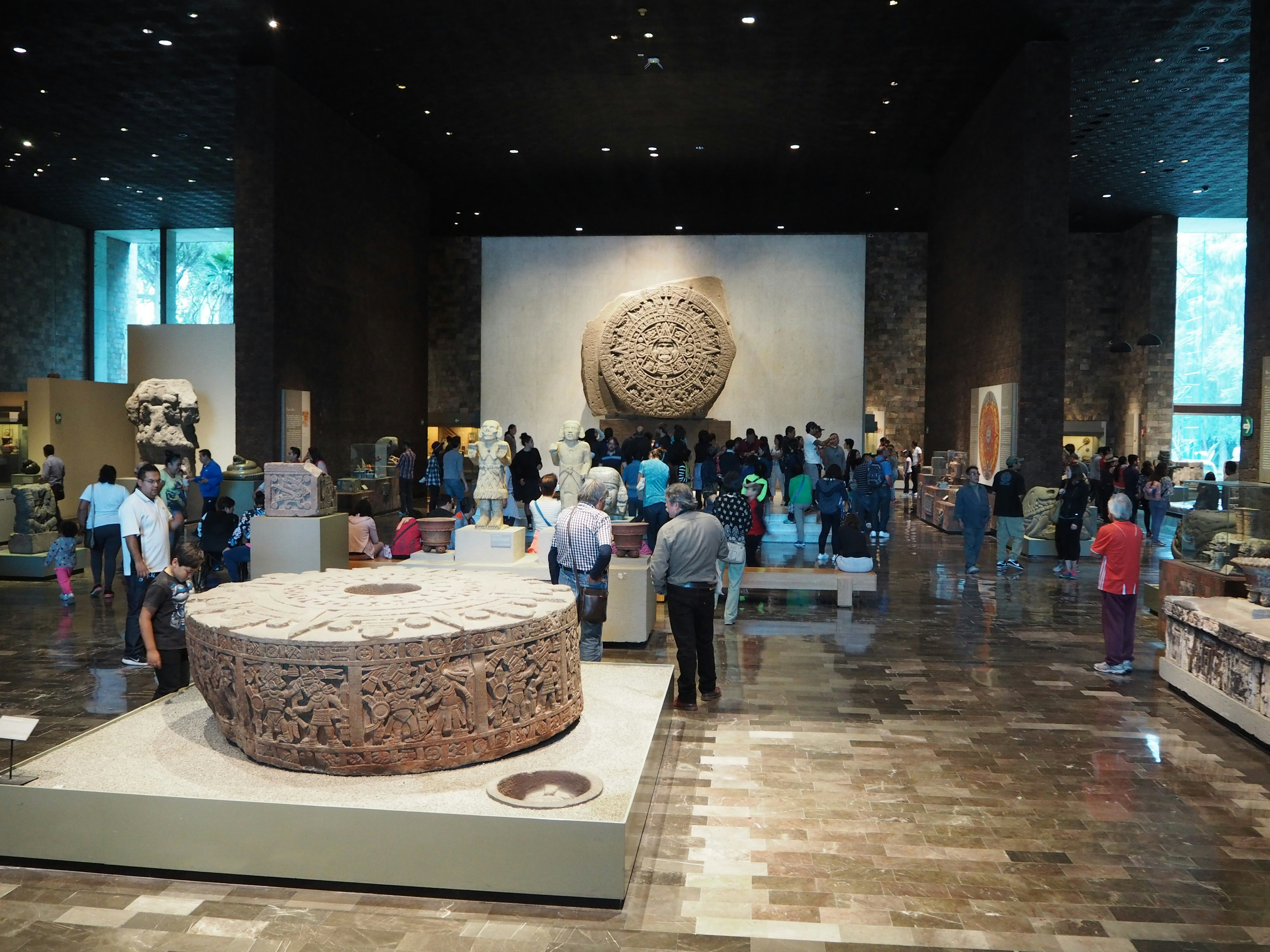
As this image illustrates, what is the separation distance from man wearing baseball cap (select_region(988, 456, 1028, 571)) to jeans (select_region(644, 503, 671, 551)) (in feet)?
14.5

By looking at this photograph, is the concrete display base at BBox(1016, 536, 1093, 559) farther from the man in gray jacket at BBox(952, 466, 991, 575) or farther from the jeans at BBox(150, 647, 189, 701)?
the jeans at BBox(150, 647, 189, 701)

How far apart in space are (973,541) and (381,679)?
9.30 m

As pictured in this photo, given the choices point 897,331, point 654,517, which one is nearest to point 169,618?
point 654,517

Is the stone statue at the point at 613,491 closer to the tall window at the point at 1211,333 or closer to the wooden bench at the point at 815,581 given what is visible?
the wooden bench at the point at 815,581

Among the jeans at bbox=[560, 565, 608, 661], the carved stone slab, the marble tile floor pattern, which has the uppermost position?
the carved stone slab

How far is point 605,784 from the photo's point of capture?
430 cm

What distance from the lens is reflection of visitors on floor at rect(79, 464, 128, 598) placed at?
9.46m

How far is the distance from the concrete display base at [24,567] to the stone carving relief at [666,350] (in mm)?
11337

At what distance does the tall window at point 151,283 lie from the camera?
26922 millimetres

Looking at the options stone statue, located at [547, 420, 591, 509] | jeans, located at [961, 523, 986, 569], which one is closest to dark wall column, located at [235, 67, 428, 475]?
stone statue, located at [547, 420, 591, 509]

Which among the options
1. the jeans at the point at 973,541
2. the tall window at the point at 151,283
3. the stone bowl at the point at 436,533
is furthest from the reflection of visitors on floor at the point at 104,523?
the tall window at the point at 151,283

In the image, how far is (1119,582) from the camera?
7273mm

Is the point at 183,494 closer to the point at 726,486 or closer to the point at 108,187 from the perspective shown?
the point at 726,486

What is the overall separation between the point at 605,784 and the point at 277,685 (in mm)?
1507
